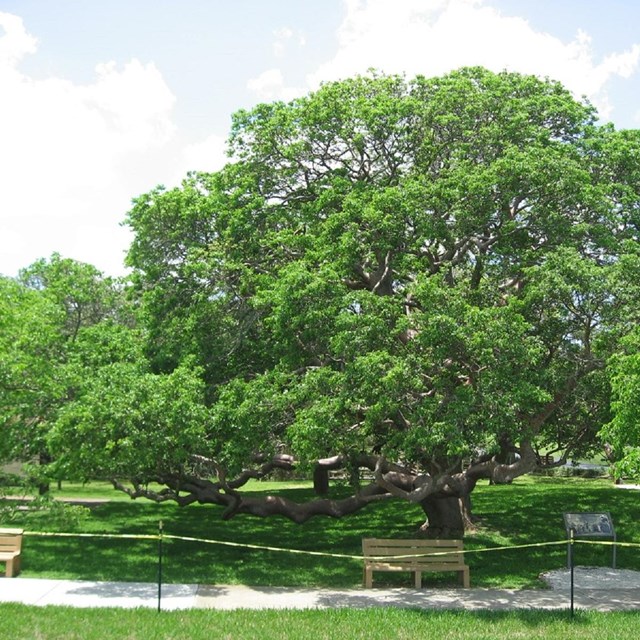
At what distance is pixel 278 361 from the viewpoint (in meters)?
19.2

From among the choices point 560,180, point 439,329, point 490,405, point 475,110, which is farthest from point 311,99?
point 490,405

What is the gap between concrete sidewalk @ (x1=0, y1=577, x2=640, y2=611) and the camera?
13.7 m

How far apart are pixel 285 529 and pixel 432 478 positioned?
823 centimetres

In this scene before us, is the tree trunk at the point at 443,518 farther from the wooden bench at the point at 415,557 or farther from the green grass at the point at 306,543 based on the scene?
the wooden bench at the point at 415,557

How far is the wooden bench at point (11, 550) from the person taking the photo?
609 inches

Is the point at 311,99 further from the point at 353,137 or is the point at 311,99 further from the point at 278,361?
the point at 278,361

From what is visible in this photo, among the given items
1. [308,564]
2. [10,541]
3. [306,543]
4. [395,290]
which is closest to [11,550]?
[10,541]

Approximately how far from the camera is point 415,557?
50.9 feet

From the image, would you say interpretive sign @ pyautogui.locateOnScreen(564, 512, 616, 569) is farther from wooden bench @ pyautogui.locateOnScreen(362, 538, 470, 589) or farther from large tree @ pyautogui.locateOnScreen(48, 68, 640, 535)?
wooden bench @ pyautogui.locateOnScreen(362, 538, 470, 589)

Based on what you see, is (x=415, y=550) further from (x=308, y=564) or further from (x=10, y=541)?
(x=10, y=541)

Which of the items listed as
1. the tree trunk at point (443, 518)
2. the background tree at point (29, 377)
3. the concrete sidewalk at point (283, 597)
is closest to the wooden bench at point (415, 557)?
the concrete sidewalk at point (283, 597)

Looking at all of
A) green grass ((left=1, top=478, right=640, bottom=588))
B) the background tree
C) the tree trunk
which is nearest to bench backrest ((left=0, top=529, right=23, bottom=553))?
green grass ((left=1, top=478, right=640, bottom=588))

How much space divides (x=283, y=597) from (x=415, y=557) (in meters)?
2.77

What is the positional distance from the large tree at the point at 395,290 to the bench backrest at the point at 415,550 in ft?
3.36
